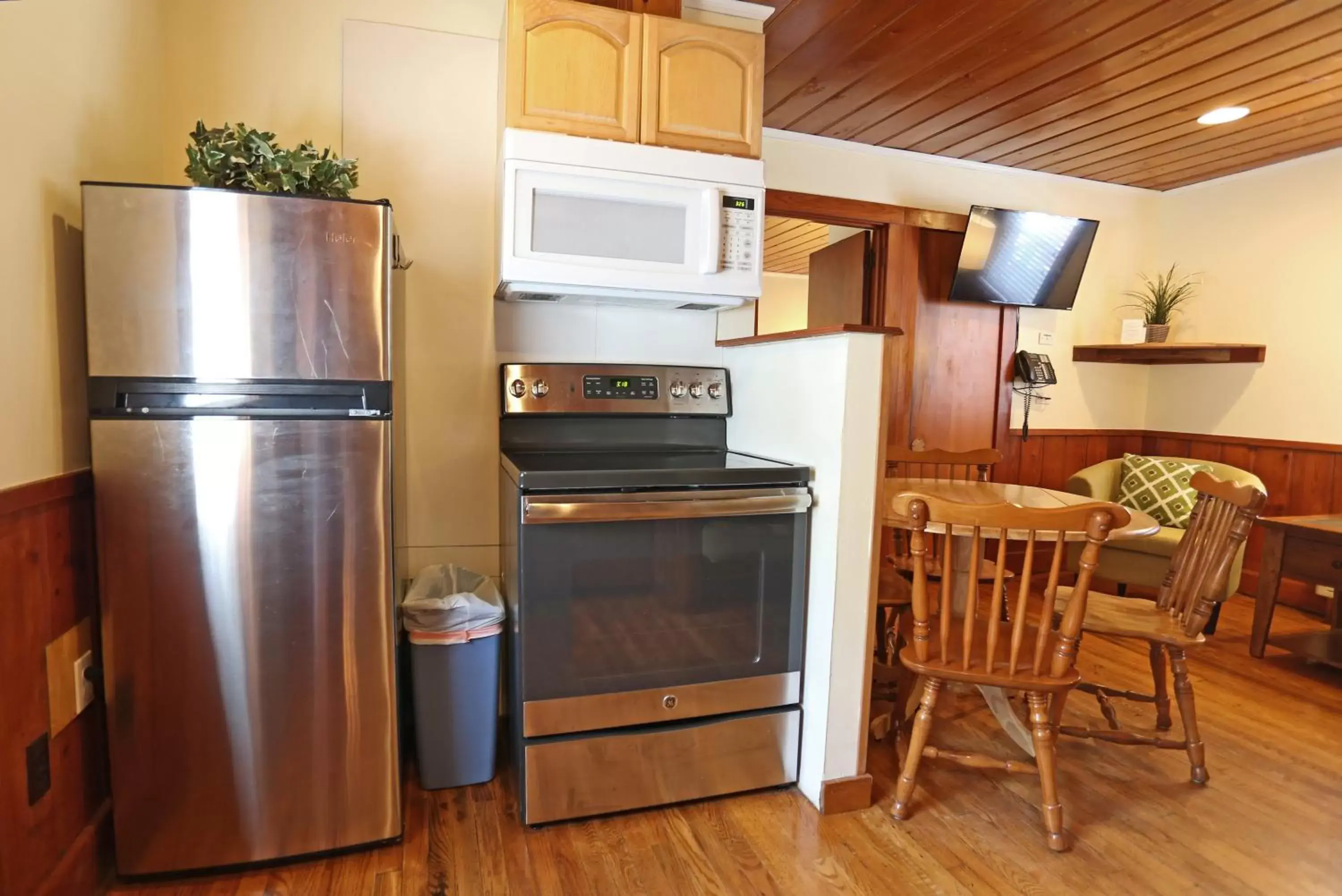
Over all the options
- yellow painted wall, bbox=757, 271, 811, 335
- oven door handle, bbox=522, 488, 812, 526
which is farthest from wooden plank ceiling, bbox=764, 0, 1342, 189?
yellow painted wall, bbox=757, 271, 811, 335

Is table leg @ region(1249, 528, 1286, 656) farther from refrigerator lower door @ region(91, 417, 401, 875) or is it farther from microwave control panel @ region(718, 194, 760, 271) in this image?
refrigerator lower door @ region(91, 417, 401, 875)

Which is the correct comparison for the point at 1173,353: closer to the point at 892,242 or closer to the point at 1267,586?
the point at 1267,586

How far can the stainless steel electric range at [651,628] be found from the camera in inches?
69.2

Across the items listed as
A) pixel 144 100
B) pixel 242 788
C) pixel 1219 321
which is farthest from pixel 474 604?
pixel 1219 321

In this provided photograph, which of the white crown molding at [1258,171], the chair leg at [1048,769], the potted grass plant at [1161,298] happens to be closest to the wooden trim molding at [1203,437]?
the potted grass plant at [1161,298]

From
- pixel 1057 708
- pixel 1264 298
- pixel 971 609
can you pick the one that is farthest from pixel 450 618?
pixel 1264 298

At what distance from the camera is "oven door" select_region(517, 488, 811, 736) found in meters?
1.75

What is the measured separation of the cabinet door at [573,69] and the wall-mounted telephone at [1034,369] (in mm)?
3024

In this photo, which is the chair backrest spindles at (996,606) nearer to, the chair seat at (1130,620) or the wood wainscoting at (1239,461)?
the chair seat at (1130,620)

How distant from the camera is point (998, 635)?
1991mm

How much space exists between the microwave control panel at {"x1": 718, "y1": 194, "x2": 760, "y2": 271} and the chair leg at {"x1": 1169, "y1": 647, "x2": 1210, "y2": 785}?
167cm

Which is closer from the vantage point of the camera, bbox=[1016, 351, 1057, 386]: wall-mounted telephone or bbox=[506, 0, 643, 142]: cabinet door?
bbox=[506, 0, 643, 142]: cabinet door

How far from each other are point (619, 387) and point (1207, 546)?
1.82 meters

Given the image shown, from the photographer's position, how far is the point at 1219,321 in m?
4.09
